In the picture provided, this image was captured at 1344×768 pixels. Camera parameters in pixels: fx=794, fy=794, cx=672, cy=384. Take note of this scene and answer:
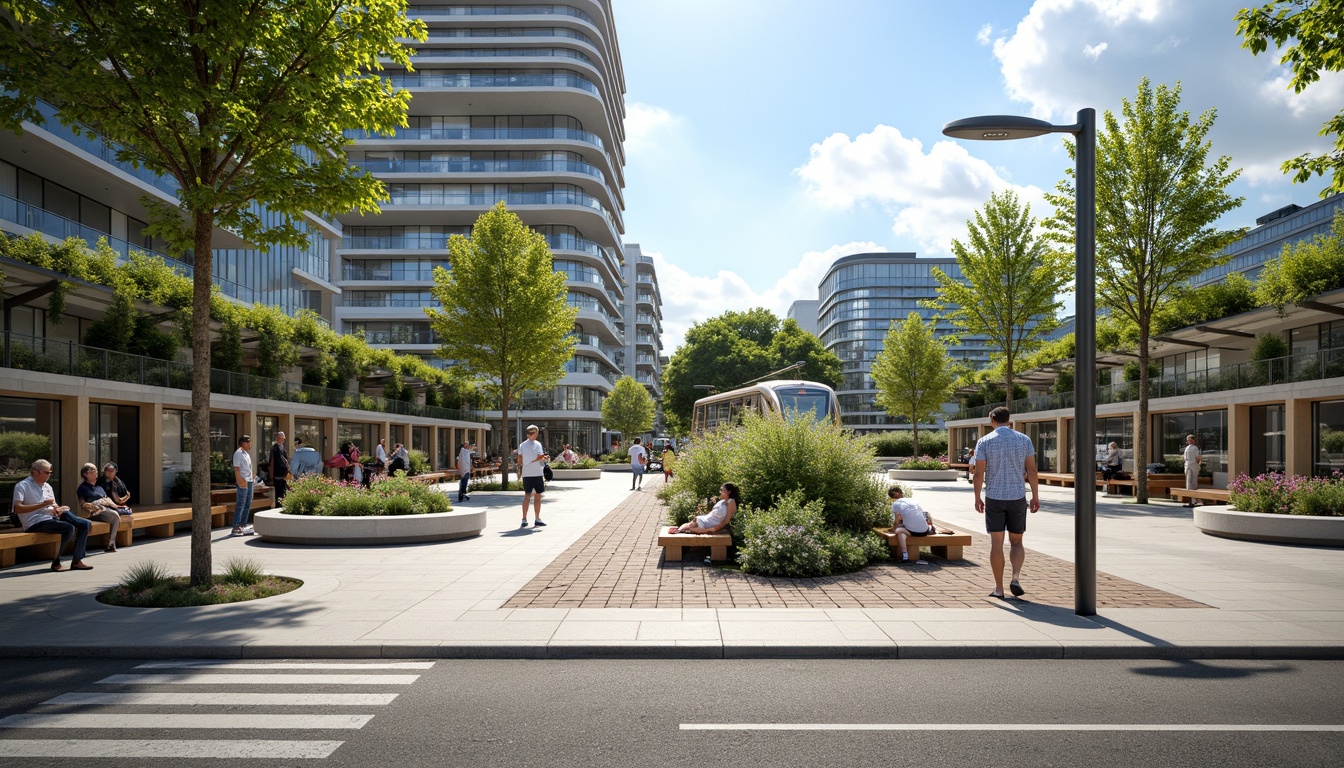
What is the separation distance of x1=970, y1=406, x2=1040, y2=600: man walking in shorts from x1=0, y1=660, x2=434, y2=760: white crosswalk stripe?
5.73 m

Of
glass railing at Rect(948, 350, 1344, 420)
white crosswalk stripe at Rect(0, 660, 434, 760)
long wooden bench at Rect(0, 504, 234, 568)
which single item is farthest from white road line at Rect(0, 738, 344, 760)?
glass railing at Rect(948, 350, 1344, 420)

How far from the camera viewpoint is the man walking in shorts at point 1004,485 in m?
8.20

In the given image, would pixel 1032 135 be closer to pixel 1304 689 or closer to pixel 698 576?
pixel 1304 689

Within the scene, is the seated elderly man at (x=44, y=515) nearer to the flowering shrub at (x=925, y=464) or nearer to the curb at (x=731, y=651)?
the curb at (x=731, y=651)

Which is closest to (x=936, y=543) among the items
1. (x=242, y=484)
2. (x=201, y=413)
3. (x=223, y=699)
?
(x=223, y=699)

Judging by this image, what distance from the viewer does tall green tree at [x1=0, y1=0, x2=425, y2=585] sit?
8.48 meters

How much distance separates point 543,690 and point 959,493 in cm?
2405

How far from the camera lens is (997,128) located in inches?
312

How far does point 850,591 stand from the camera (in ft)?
28.9

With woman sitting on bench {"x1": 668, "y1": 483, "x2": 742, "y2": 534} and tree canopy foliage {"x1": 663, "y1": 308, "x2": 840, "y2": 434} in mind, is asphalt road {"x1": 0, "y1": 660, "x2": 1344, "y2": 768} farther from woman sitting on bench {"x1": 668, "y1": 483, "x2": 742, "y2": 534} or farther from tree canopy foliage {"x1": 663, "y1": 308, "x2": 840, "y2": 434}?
tree canopy foliage {"x1": 663, "y1": 308, "x2": 840, "y2": 434}

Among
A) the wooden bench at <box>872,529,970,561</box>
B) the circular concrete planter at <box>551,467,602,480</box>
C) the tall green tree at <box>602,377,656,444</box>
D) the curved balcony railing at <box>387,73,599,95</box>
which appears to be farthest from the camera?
the tall green tree at <box>602,377,656,444</box>

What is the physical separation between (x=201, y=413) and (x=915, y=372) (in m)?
42.5

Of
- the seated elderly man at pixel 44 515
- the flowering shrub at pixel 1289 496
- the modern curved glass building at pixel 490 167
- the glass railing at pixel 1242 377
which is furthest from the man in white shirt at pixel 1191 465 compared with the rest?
the modern curved glass building at pixel 490 167

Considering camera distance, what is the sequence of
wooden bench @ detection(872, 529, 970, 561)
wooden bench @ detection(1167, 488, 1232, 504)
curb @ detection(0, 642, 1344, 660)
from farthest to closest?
wooden bench @ detection(1167, 488, 1232, 504)
wooden bench @ detection(872, 529, 970, 561)
curb @ detection(0, 642, 1344, 660)
